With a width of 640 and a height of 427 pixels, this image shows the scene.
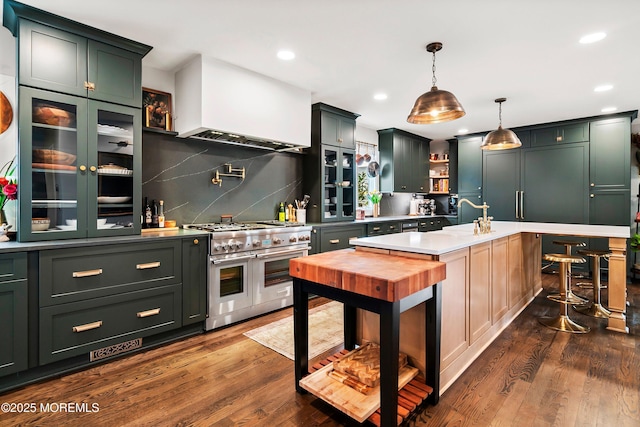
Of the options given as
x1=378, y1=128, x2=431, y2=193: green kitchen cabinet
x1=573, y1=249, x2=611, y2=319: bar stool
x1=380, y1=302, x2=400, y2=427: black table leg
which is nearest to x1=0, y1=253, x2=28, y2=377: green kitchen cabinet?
x1=380, y1=302, x2=400, y2=427: black table leg

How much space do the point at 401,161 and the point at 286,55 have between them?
142 inches

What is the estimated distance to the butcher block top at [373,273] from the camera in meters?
1.52

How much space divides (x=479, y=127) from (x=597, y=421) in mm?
5052

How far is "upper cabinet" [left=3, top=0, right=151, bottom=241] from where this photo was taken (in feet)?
7.21

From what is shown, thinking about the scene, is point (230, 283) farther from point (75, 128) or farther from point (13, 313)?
point (75, 128)

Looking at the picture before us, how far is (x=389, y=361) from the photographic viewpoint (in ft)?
4.93

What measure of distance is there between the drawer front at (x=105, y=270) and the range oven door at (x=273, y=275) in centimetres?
81

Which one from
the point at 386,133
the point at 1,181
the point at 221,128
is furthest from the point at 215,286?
the point at 386,133

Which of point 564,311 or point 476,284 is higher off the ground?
point 476,284

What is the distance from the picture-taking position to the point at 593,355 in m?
2.47

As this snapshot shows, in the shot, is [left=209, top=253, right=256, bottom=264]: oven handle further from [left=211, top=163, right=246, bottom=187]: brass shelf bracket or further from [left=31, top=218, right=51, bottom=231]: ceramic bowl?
[left=31, top=218, right=51, bottom=231]: ceramic bowl

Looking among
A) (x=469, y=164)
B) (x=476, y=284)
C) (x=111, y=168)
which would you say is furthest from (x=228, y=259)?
(x=469, y=164)

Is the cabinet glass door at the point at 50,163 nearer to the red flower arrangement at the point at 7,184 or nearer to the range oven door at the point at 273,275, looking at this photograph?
the red flower arrangement at the point at 7,184

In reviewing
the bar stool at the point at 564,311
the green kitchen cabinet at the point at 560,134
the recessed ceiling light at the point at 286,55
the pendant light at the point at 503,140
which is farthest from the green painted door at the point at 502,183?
the recessed ceiling light at the point at 286,55
